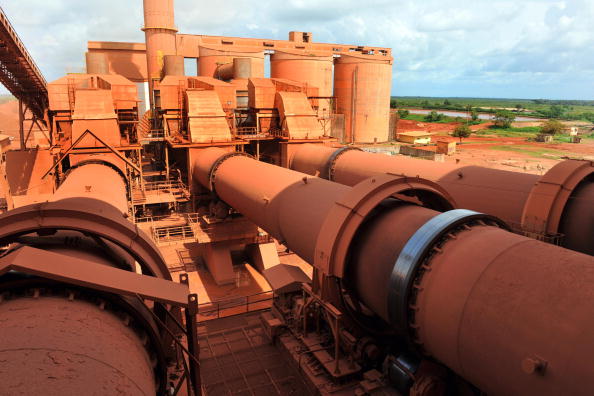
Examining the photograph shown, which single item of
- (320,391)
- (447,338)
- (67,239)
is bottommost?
(320,391)

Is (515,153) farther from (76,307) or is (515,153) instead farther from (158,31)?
(76,307)

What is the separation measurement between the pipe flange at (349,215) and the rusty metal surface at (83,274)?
11.0 ft

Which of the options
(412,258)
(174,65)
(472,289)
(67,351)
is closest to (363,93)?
(174,65)

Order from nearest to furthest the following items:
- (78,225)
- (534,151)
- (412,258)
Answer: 1. (78,225)
2. (412,258)
3. (534,151)

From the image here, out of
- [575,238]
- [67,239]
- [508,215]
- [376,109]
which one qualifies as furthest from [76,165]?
[376,109]

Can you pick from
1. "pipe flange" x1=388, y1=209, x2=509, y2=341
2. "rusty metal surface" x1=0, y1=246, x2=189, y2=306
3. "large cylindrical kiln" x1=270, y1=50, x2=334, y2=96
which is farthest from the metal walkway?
"large cylindrical kiln" x1=270, y1=50, x2=334, y2=96

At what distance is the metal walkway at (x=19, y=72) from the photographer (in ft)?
59.9

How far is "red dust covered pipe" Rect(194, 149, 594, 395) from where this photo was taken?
4.15m

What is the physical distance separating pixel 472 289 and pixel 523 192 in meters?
7.89

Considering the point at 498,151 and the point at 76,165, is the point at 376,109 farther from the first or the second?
the point at 76,165

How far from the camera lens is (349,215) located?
714cm

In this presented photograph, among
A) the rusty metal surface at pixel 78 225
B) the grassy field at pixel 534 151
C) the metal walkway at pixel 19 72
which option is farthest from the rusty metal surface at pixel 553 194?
the grassy field at pixel 534 151

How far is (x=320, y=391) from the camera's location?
7.54m

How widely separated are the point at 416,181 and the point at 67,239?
5637 millimetres
